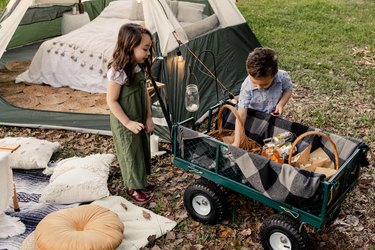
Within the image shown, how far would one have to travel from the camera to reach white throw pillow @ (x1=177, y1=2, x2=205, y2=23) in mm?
6311

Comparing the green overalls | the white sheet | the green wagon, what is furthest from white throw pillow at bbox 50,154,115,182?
the white sheet

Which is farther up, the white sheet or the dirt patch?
the white sheet

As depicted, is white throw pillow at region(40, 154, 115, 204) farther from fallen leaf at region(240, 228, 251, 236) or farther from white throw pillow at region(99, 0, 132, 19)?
white throw pillow at region(99, 0, 132, 19)

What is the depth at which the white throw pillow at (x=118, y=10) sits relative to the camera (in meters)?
8.26

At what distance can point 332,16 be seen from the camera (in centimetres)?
1088

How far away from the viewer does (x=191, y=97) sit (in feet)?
16.8

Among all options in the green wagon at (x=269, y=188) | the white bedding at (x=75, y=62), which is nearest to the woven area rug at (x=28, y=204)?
the green wagon at (x=269, y=188)

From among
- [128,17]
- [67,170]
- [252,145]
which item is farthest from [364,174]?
[128,17]

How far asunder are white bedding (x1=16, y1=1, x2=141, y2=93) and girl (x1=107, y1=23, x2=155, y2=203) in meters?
2.83

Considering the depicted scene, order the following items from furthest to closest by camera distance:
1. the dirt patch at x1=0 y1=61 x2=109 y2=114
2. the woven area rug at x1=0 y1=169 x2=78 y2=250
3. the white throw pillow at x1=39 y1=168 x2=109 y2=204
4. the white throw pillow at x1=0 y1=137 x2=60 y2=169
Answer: the dirt patch at x1=0 y1=61 x2=109 y2=114 → the white throw pillow at x1=0 y1=137 x2=60 y2=169 → the white throw pillow at x1=39 y1=168 x2=109 y2=204 → the woven area rug at x1=0 y1=169 x2=78 y2=250

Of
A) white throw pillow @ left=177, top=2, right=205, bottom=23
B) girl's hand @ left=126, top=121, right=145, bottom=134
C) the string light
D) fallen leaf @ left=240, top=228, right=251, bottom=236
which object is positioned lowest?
fallen leaf @ left=240, top=228, right=251, bottom=236

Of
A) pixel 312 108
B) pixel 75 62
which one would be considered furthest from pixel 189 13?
pixel 312 108

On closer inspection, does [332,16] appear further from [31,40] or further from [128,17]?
[31,40]

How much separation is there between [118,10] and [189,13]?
2347mm
